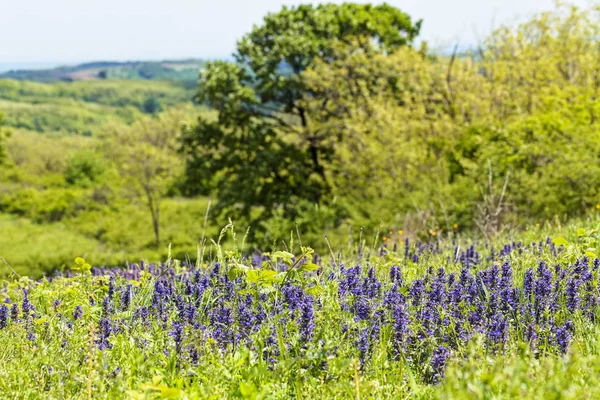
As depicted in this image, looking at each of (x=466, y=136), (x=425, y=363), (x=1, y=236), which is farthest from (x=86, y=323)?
(x=1, y=236)

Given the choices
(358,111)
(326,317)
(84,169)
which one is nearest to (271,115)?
(358,111)

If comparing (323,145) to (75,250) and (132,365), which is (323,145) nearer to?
(132,365)

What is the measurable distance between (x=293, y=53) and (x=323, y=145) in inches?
132

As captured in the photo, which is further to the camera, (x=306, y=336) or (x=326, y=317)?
(x=326, y=317)

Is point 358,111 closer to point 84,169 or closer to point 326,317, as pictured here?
point 326,317

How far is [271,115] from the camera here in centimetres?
2075

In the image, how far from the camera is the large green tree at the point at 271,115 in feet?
63.2

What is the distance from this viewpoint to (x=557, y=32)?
22.5 meters

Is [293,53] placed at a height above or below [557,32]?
below

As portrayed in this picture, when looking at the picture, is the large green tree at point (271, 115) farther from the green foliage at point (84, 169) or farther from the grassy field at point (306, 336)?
the green foliage at point (84, 169)

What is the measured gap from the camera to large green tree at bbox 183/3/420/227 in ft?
63.2

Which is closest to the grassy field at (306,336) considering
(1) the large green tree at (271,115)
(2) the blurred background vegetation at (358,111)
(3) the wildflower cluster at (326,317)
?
(3) the wildflower cluster at (326,317)

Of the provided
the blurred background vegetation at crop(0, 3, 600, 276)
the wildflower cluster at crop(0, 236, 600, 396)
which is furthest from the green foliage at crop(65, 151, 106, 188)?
the wildflower cluster at crop(0, 236, 600, 396)

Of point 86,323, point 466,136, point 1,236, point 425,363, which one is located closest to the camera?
point 425,363
